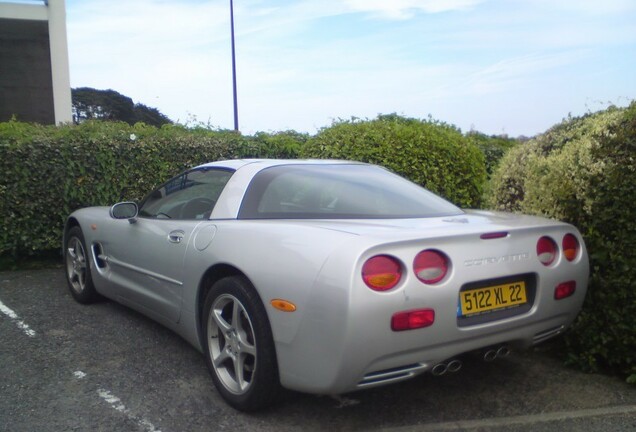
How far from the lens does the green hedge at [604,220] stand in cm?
341

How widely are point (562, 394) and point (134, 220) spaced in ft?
10.1

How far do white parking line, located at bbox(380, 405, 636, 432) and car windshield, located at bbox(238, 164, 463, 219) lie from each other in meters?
1.11

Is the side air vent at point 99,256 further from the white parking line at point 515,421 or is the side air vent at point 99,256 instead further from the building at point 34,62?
the building at point 34,62

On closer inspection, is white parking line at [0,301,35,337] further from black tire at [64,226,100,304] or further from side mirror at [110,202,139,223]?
side mirror at [110,202,139,223]

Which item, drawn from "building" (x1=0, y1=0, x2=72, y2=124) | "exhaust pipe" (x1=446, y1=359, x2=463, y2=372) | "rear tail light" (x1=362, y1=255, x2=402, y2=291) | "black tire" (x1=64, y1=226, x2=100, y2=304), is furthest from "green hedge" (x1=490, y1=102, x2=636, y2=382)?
"building" (x1=0, y1=0, x2=72, y2=124)

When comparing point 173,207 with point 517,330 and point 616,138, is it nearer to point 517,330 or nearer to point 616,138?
point 517,330

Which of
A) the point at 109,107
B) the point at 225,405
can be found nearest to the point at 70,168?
the point at 225,405

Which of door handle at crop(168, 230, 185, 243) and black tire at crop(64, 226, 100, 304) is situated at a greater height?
door handle at crop(168, 230, 185, 243)

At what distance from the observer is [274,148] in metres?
8.02

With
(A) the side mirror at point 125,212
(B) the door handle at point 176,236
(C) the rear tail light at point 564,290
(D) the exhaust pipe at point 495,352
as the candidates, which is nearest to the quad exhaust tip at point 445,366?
(D) the exhaust pipe at point 495,352

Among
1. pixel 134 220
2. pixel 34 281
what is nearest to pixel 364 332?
pixel 134 220

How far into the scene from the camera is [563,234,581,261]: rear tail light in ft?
10.8

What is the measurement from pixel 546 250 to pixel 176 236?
7.21 feet

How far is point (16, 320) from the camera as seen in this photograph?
4.94 meters
